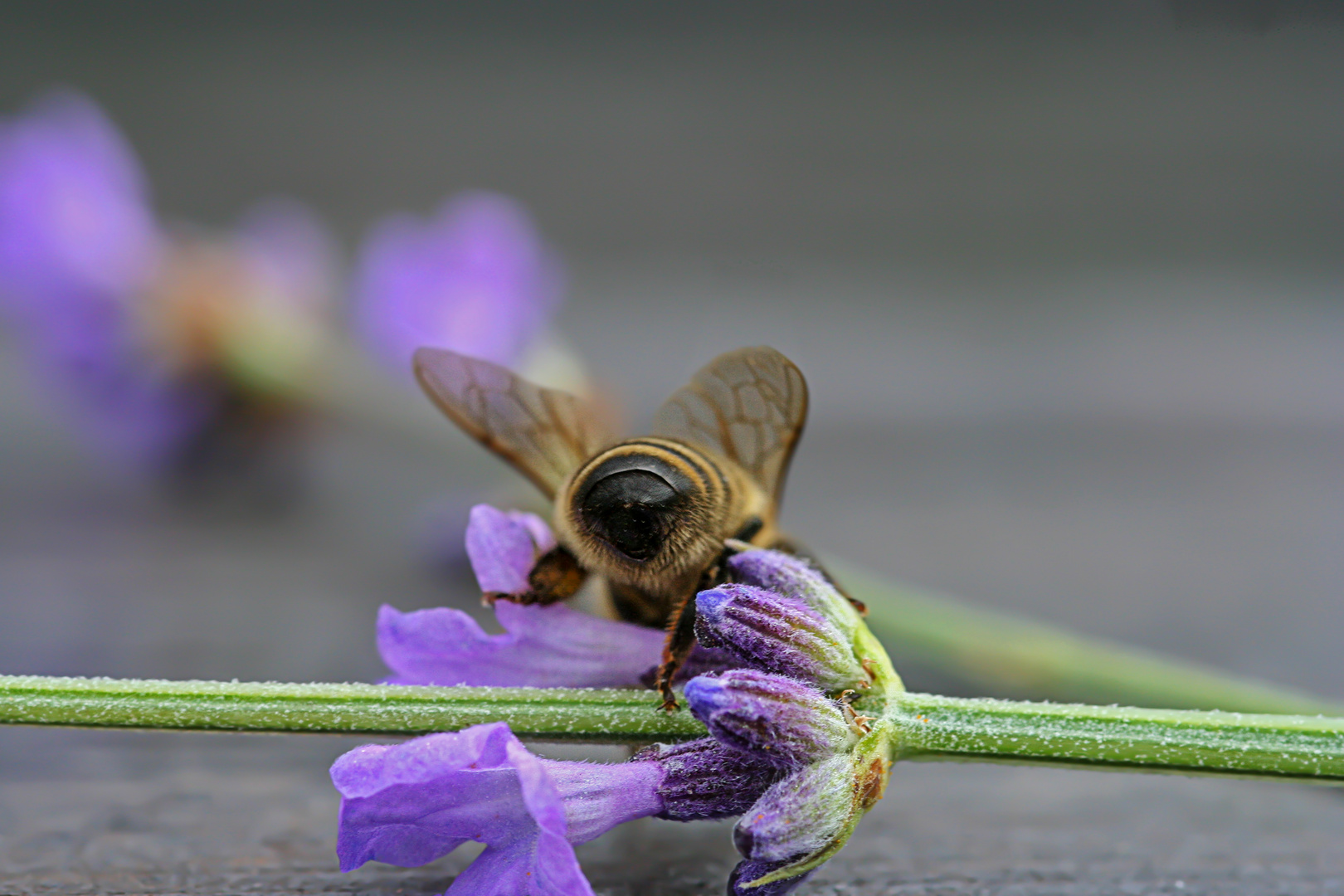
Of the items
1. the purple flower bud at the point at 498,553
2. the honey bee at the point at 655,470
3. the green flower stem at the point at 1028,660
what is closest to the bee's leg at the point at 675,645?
the honey bee at the point at 655,470

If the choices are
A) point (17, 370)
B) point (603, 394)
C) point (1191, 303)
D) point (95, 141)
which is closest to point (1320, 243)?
point (1191, 303)

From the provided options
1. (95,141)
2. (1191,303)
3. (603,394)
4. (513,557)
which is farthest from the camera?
(1191,303)

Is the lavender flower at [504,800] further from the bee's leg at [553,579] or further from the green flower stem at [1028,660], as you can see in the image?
the green flower stem at [1028,660]

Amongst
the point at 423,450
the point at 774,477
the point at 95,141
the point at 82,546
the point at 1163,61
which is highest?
the point at 1163,61

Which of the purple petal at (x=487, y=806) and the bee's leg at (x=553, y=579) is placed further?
the bee's leg at (x=553, y=579)

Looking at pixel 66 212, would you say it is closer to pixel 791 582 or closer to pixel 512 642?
pixel 512 642

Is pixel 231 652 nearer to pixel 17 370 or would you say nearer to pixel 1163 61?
pixel 17 370
